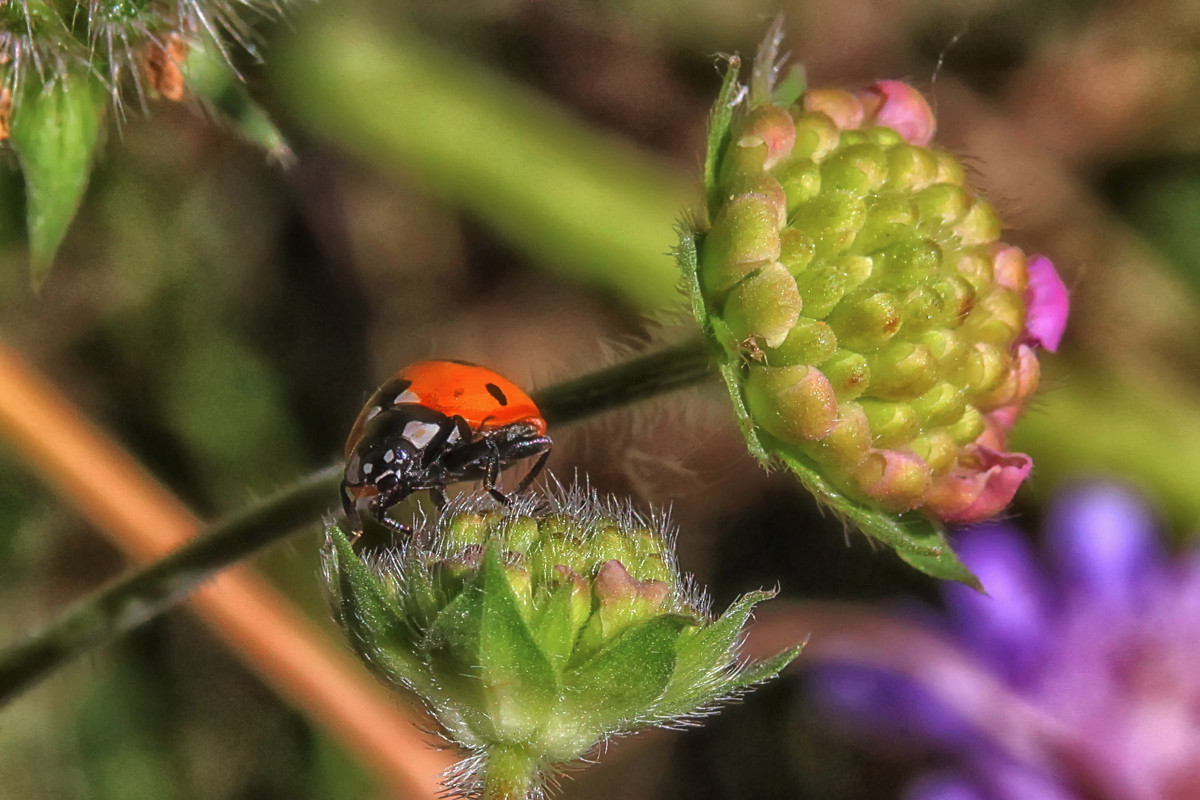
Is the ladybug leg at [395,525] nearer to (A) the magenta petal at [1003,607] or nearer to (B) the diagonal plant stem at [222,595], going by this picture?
(B) the diagonal plant stem at [222,595]

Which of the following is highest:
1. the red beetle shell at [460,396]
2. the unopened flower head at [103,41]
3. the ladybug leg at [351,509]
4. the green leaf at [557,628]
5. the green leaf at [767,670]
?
the unopened flower head at [103,41]

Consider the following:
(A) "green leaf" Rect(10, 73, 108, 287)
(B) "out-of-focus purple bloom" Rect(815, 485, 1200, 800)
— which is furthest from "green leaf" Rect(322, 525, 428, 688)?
(B) "out-of-focus purple bloom" Rect(815, 485, 1200, 800)

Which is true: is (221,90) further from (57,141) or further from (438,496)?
(438,496)

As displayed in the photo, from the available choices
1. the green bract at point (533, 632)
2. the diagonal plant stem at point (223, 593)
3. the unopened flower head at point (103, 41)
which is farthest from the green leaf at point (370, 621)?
the diagonal plant stem at point (223, 593)

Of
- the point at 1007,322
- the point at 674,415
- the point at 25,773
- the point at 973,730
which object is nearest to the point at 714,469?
the point at 973,730

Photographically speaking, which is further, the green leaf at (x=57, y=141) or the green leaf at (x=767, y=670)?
the green leaf at (x=57, y=141)

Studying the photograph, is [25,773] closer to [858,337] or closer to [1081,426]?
[858,337]

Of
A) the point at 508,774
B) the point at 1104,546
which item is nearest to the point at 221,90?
the point at 508,774
